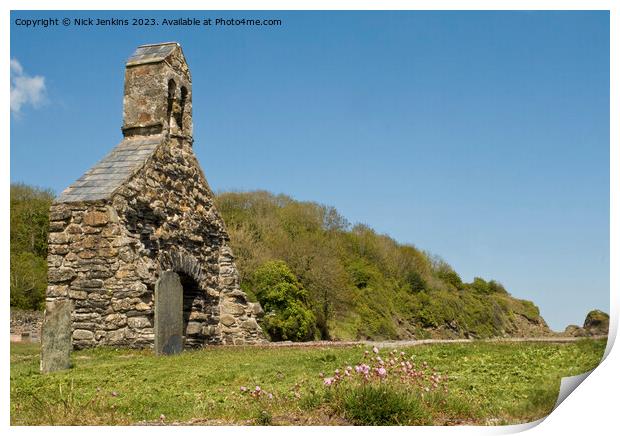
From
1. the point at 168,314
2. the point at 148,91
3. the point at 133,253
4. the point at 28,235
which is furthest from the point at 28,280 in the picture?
the point at 168,314

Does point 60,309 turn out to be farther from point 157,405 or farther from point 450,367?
point 450,367

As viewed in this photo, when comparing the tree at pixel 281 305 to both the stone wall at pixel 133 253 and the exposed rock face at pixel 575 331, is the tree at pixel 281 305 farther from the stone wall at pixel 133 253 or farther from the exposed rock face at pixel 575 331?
the exposed rock face at pixel 575 331

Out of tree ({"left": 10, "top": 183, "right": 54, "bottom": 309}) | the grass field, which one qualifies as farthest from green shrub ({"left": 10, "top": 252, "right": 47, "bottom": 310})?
the grass field

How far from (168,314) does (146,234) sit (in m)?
1.63

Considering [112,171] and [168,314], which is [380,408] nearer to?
[168,314]

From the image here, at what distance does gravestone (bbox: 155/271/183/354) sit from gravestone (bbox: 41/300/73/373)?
2090 millimetres

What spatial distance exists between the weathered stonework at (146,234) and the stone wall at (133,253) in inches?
0.7

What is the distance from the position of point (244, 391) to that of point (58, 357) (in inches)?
138

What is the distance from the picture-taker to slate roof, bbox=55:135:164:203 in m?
12.4

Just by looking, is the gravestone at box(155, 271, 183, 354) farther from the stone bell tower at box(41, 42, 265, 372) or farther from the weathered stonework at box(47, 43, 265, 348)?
the weathered stonework at box(47, 43, 265, 348)

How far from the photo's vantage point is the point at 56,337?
9828 mm

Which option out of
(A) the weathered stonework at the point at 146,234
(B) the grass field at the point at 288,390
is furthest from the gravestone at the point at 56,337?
(A) the weathered stonework at the point at 146,234
